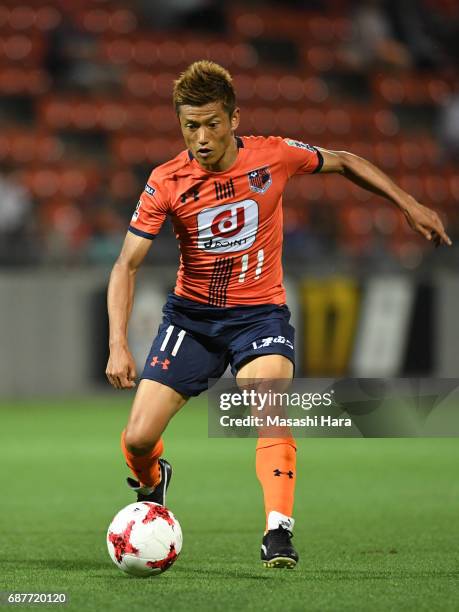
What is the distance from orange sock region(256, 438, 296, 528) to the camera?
5332mm

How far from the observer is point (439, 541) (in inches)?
244

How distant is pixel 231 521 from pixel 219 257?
2.02 m

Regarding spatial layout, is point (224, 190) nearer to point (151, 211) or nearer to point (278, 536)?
point (151, 211)

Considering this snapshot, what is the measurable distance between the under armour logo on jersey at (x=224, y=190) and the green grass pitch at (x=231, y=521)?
163cm

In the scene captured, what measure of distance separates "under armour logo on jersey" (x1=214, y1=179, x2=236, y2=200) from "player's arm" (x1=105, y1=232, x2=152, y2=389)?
404 millimetres

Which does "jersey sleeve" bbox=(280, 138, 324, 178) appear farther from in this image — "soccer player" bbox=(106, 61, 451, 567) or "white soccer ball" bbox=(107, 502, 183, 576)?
"white soccer ball" bbox=(107, 502, 183, 576)

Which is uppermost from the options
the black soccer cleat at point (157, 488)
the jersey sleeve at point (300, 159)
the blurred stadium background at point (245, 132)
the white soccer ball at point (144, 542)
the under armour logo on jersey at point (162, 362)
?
the blurred stadium background at point (245, 132)

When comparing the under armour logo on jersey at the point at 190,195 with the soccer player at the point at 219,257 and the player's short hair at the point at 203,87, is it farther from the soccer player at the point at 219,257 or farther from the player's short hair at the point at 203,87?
the player's short hair at the point at 203,87

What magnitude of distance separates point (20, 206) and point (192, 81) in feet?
31.8

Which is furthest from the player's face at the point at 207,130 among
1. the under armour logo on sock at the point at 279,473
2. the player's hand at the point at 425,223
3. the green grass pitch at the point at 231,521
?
the green grass pitch at the point at 231,521

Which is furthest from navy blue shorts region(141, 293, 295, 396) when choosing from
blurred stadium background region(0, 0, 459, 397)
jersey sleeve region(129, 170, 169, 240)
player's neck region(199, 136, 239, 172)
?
blurred stadium background region(0, 0, 459, 397)

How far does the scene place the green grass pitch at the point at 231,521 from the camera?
188 inches

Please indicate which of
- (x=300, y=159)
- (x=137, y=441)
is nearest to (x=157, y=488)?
(x=137, y=441)

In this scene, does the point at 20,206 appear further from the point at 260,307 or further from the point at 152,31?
the point at 260,307
